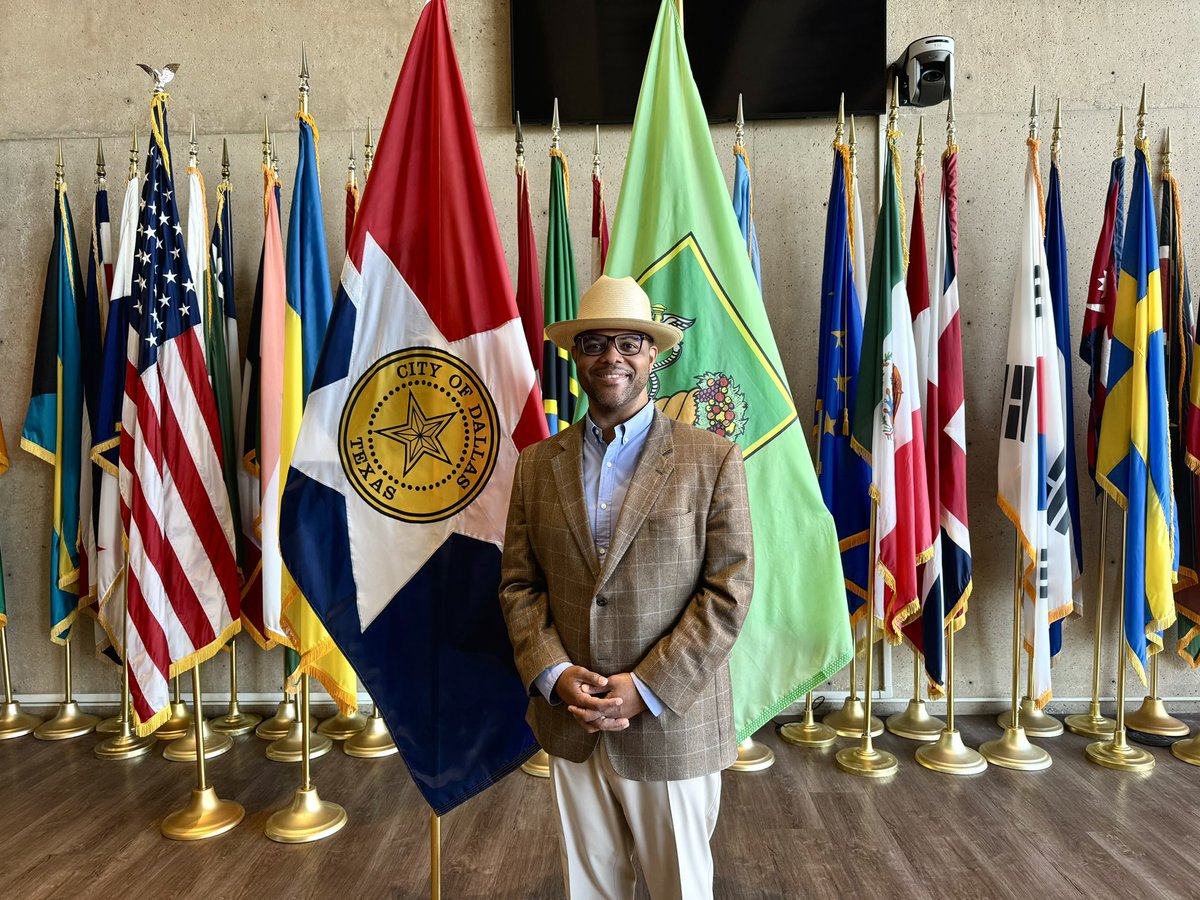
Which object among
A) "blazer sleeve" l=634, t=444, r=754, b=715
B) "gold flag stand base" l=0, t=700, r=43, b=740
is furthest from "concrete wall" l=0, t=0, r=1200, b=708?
A: "blazer sleeve" l=634, t=444, r=754, b=715

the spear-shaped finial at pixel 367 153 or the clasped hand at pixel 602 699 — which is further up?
the spear-shaped finial at pixel 367 153

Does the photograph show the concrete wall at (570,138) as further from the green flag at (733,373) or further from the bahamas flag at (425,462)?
the bahamas flag at (425,462)

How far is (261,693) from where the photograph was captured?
3885 millimetres

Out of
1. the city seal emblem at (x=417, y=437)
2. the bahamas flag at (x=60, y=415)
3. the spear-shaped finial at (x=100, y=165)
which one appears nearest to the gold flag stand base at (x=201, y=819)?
the bahamas flag at (x=60, y=415)

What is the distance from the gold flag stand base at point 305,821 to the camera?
8.89ft

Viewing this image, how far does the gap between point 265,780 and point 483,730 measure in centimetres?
165

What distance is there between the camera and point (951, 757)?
126 inches

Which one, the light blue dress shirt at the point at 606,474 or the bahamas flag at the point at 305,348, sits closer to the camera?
the light blue dress shirt at the point at 606,474

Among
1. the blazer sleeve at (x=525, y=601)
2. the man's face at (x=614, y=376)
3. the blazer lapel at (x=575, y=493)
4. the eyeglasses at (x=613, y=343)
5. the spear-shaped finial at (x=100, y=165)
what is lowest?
the blazer sleeve at (x=525, y=601)

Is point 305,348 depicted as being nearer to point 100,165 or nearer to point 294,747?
point 100,165

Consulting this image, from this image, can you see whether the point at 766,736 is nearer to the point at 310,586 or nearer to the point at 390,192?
the point at 310,586

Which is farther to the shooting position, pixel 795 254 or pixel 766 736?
pixel 795 254

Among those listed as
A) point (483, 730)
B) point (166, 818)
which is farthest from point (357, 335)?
point (166, 818)

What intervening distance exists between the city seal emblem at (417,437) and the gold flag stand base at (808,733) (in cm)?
213
